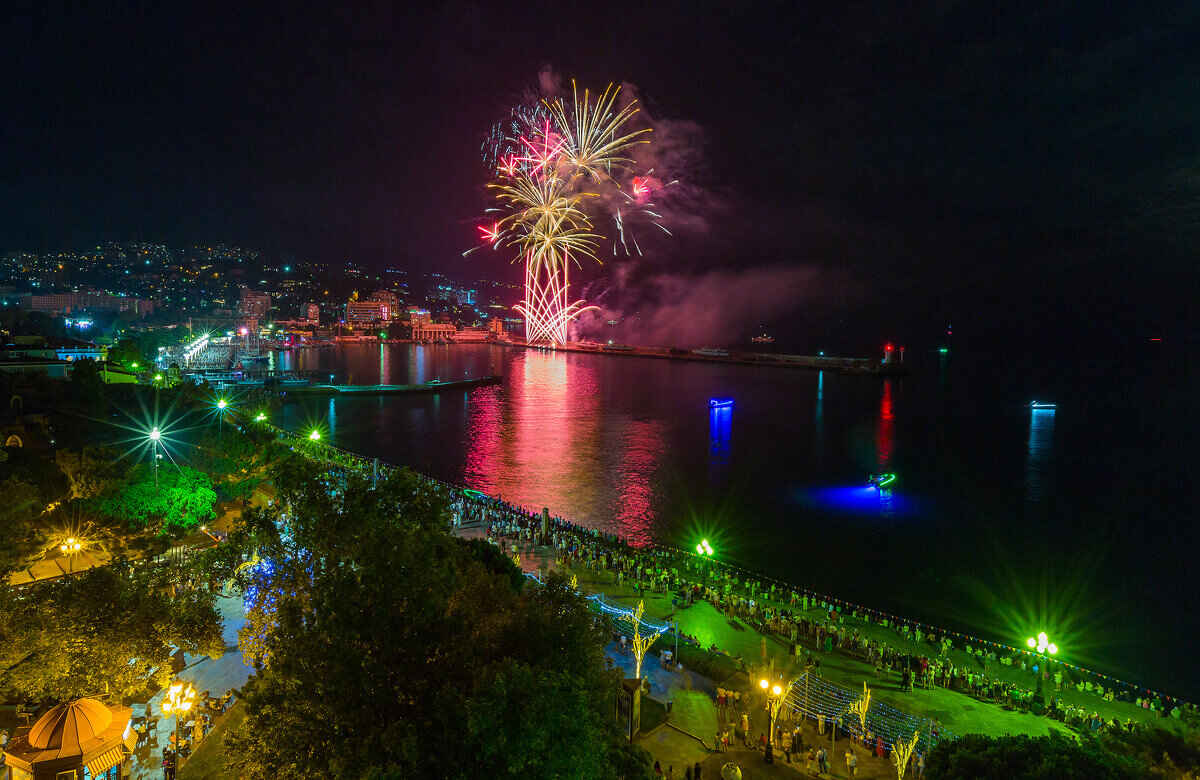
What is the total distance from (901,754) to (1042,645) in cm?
825

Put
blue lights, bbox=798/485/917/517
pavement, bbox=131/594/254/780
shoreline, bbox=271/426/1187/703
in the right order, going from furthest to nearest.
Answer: blue lights, bbox=798/485/917/517 < shoreline, bbox=271/426/1187/703 < pavement, bbox=131/594/254/780

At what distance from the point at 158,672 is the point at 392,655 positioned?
5081 mm

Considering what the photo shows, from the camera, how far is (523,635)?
611 cm

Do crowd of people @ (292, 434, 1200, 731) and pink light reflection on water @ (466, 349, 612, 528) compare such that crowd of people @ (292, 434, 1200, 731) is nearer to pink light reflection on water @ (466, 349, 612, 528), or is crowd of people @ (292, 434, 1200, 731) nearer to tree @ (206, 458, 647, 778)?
pink light reflection on water @ (466, 349, 612, 528)

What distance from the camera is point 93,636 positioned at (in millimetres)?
7992

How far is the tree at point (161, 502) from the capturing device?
14.2 m

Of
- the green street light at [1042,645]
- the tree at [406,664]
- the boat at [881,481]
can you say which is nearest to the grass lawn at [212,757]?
the tree at [406,664]

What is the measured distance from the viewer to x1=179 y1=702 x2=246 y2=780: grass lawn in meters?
7.37

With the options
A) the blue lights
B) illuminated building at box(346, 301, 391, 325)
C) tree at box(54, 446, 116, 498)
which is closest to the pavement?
tree at box(54, 446, 116, 498)

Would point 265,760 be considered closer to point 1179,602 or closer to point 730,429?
point 1179,602

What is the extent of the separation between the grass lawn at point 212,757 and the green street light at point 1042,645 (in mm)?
15991

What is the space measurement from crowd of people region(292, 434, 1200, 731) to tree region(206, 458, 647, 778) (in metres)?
7.60

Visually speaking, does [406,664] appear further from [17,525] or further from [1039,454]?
[1039,454]

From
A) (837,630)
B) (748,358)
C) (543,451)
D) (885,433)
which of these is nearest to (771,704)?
(837,630)
